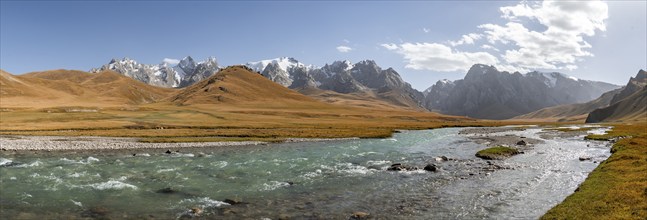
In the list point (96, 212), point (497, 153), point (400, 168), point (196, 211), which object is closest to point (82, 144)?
point (96, 212)

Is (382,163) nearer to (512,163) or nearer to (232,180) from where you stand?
(512,163)

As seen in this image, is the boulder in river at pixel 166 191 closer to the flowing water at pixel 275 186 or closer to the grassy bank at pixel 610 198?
the flowing water at pixel 275 186

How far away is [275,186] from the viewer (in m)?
35.8

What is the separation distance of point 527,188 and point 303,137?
5800 centimetres

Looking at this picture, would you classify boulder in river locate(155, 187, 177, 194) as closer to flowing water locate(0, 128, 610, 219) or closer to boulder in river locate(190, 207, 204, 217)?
flowing water locate(0, 128, 610, 219)

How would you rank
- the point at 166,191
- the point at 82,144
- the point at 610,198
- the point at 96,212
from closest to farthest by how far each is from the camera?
the point at 610,198 → the point at 96,212 → the point at 166,191 → the point at 82,144

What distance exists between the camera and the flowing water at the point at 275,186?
2711 cm

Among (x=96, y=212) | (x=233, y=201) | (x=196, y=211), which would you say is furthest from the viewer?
(x=233, y=201)

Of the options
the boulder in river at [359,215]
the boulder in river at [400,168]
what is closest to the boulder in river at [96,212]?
the boulder in river at [359,215]

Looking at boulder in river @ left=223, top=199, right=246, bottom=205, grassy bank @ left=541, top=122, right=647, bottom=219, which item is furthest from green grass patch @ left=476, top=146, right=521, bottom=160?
boulder in river @ left=223, top=199, right=246, bottom=205

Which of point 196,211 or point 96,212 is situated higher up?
point 196,211

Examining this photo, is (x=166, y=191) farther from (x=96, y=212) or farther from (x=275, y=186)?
(x=275, y=186)

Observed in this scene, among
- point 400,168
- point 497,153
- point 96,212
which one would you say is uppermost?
point 497,153

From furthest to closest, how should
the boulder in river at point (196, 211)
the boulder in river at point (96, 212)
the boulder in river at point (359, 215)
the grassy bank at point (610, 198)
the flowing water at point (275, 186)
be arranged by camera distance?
1. the flowing water at point (275, 186)
2. the boulder in river at point (196, 211)
3. the boulder in river at point (359, 215)
4. the boulder in river at point (96, 212)
5. the grassy bank at point (610, 198)
